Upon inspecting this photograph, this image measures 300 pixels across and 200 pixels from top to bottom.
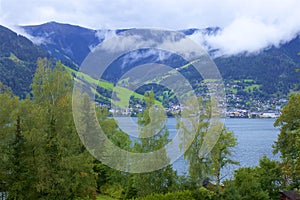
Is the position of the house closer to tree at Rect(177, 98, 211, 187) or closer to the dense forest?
the dense forest

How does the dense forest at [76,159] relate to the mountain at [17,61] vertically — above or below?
below

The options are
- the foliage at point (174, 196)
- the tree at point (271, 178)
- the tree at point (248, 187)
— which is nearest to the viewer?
the foliage at point (174, 196)

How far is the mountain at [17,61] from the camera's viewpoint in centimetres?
11925

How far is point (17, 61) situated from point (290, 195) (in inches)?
5094

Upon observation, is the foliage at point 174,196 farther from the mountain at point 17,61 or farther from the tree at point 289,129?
the mountain at point 17,61

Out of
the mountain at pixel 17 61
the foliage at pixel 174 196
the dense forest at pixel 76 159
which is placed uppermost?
the mountain at pixel 17 61

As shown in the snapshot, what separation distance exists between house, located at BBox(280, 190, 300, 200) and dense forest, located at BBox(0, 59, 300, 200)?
0.30m

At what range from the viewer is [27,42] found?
157000mm

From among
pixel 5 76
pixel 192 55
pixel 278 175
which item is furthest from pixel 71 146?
pixel 5 76

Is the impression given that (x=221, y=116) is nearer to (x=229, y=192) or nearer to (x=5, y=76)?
(x=229, y=192)

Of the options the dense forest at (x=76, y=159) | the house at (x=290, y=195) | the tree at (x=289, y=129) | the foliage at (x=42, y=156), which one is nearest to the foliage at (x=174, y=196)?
the dense forest at (x=76, y=159)

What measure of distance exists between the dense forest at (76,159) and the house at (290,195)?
302 mm

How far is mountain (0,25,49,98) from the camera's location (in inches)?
4695

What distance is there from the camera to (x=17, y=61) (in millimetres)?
137625
